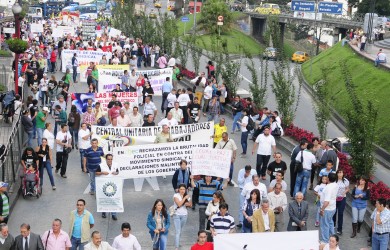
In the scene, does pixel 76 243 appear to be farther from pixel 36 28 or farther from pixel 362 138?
pixel 36 28

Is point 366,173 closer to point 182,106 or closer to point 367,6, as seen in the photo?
point 182,106

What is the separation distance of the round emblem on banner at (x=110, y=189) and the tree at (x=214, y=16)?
63.6m

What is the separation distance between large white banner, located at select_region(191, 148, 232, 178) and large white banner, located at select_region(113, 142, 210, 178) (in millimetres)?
967

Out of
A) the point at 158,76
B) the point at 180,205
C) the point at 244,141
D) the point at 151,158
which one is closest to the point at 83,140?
the point at 151,158

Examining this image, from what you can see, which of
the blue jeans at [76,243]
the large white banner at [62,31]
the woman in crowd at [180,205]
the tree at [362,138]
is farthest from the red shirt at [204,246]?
the large white banner at [62,31]

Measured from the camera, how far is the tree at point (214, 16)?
260ft

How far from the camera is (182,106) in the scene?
25078 millimetres

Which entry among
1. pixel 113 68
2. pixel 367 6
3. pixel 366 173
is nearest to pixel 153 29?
pixel 113 68

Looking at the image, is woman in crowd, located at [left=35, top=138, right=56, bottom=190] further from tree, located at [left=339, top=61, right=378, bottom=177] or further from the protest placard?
tree, located at [left=339, top=61, right=378, bottom=177]

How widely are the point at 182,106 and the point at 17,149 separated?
23.3 feet

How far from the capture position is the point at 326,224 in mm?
14680

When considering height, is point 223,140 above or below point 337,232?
above

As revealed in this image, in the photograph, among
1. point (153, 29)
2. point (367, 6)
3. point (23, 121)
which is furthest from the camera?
point (367, 6)

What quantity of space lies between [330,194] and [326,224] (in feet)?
Result: 2.13
